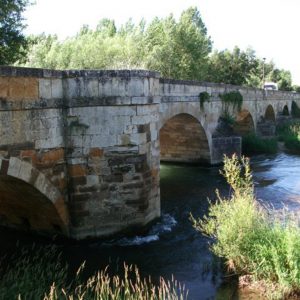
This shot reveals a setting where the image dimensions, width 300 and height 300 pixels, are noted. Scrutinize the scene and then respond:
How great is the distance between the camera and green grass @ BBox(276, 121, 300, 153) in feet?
70.7

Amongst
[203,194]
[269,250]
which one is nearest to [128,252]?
[269,250]

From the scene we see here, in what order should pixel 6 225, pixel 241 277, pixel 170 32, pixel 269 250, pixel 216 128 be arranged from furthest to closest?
1. pixel 170 32
2. pixel 216 128
3. pixel 6 225
4. pixel 241 277
5. pixel 269 250

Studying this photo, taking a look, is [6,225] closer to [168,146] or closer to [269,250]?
[269,250]

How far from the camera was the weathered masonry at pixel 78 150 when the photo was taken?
681 cm

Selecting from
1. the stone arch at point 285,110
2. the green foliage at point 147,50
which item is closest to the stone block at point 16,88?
the green foliage at point 147,50

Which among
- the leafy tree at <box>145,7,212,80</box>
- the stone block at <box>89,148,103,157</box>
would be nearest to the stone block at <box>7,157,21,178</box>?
the stone block at <box>89,148,103,157</box>

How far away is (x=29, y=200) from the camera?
25.8 feet

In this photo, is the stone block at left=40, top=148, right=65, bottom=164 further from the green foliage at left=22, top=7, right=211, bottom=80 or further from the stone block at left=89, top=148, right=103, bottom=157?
the green foliage at left=22, top=7, right=211, bottom=80

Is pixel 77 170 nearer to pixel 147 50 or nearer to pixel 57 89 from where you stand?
pixel 57 89

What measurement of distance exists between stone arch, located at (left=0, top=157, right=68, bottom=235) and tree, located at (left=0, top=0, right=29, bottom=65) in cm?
1066

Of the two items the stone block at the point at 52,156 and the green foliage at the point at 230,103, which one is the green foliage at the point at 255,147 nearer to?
the green foliage at the point at 230,103

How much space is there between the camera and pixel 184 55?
113 feet

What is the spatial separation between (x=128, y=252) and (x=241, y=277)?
2260 mm

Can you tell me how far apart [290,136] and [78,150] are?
17702mm
